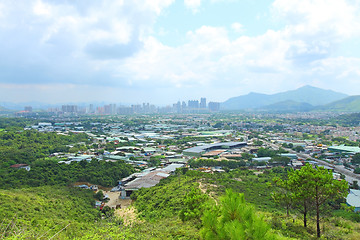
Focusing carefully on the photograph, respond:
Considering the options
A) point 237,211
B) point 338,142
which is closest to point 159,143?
point 338,142

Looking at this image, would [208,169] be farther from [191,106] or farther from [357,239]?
[191,106]

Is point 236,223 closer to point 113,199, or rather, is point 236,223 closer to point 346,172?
point 113,199

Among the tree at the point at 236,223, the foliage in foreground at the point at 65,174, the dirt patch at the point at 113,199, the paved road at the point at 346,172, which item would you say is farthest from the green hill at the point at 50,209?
the paved road at the point at 346,172

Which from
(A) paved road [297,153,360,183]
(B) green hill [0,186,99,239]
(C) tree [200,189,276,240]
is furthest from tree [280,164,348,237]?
(A) paved road [297,153,360,183]

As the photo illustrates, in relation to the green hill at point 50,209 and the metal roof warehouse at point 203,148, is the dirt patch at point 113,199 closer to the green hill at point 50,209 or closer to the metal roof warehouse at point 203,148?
the green hill at point 50,209

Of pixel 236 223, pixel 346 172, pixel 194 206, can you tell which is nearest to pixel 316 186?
pixel 194 206
